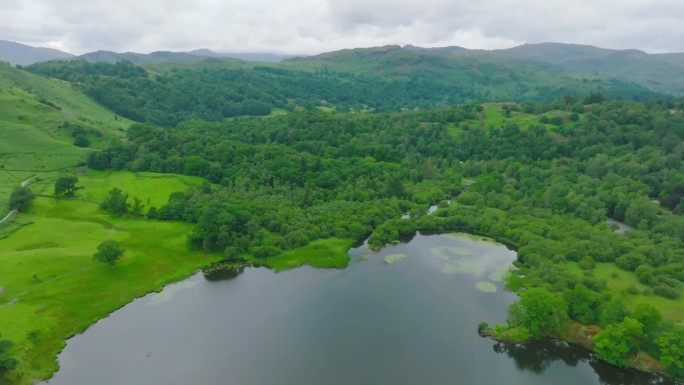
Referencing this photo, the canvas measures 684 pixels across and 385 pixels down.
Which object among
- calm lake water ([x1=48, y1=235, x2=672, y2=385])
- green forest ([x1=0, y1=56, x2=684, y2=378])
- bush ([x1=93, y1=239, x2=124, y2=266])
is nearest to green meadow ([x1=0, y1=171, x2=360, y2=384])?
bush ([x1=93, y1=239, x2=124, y2=266])

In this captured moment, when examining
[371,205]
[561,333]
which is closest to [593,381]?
[561,333]

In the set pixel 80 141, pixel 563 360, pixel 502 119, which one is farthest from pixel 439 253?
pixel 80 141

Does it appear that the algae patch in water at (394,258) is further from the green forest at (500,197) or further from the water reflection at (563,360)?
the water reflection at (563,360)

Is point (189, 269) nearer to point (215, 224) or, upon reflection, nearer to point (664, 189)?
point (215, 224)

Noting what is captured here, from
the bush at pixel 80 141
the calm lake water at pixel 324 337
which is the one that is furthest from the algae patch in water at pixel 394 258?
the bush at pixel 80 141

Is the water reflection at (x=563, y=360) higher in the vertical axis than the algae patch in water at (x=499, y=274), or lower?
lower
